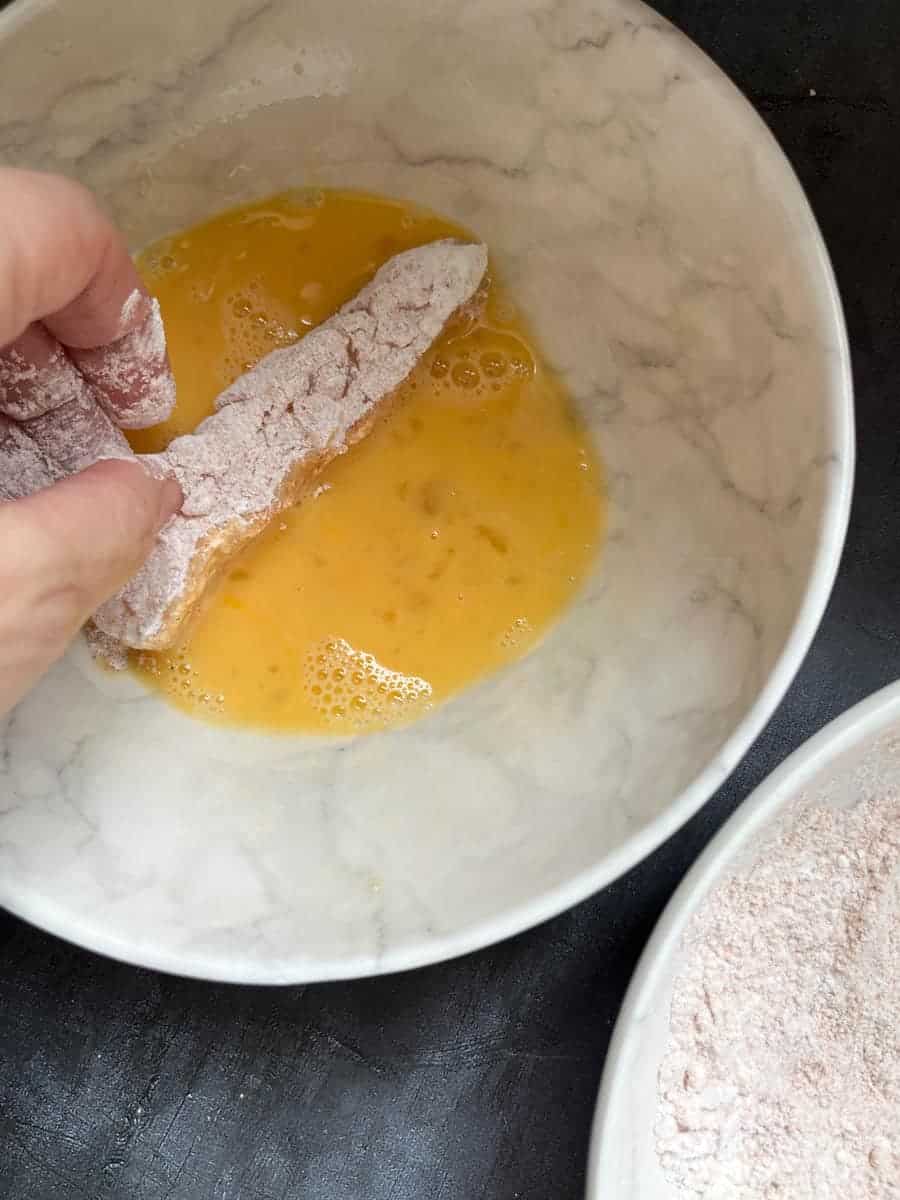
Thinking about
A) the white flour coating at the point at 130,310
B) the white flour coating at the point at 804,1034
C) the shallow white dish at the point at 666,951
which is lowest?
the white flour coating at the point at 804,1034

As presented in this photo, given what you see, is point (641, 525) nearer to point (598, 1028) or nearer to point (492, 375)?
point (492, 375)

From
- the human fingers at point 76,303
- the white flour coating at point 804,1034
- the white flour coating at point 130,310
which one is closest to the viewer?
the human fingers at point 76,303

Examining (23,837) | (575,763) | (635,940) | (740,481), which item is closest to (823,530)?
(740,481)

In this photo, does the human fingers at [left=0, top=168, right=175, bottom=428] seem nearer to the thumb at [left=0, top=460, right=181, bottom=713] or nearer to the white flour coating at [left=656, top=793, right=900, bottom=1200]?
the thumb at [left=0, top=460, right=181, bottom=713]

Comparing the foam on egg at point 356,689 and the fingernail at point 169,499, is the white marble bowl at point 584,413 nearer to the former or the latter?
the foam on egg at point 356,689

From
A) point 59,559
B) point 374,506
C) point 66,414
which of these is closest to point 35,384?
point 66,414

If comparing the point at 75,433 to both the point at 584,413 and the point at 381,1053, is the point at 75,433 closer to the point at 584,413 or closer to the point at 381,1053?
the point at 584,413

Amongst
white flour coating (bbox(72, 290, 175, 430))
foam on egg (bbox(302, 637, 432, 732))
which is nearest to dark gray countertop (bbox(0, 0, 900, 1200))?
foam on egg (bbox(302, 637, 432, 732))

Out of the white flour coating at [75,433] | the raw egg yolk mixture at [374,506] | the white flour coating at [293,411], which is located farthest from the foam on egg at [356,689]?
the white flour coating at [75,433]
